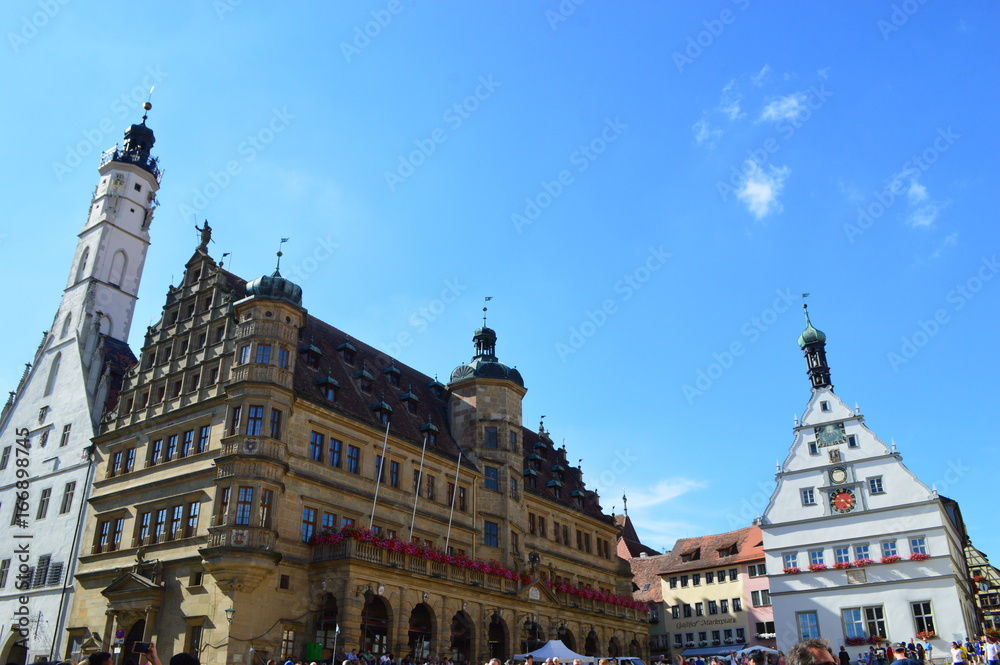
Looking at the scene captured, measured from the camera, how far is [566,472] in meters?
55.4

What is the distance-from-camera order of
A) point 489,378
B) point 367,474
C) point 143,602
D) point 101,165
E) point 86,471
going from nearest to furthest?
point 143,602
point 367,474
point 86,471
point 489,378
point 101,165

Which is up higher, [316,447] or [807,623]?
[316,447]

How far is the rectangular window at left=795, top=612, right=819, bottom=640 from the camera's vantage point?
46.7 m

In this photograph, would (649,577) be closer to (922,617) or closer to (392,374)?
(922,617)

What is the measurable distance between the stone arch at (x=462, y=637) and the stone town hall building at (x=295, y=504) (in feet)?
0.26

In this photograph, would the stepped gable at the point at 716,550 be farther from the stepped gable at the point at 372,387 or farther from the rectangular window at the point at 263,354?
the rectangular window at the point at 263,354

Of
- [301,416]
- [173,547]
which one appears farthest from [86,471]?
[301,416]

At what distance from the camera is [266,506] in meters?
31.2

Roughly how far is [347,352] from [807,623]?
103 ft

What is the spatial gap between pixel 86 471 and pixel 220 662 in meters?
15.8

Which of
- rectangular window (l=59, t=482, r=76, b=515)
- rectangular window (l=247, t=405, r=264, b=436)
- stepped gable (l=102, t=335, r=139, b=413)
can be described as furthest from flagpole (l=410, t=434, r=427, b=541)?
rectangular window (l=59, t=482, r=76, b=515)

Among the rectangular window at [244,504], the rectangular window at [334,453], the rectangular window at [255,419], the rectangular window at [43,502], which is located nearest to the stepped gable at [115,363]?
the rectangular window at [43,502]

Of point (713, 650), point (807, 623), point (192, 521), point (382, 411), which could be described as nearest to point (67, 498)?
point (192, 521)

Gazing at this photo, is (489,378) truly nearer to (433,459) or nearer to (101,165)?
(433,459)
